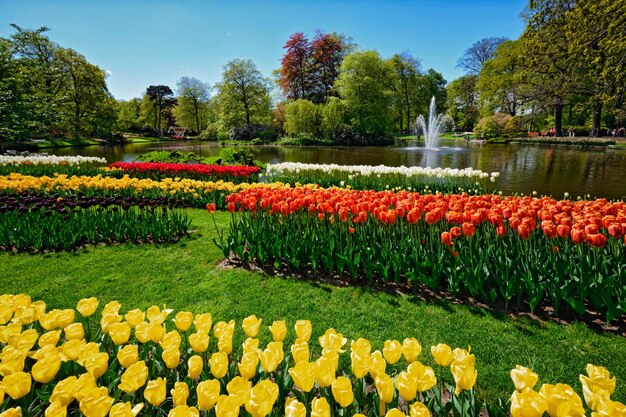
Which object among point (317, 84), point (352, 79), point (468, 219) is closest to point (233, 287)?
point (468, 219)

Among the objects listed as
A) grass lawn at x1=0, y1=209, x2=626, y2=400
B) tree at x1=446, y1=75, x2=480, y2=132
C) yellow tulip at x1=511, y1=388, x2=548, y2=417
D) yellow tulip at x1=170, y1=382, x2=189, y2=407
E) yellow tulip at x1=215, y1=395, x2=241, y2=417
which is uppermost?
tree at x1=446, y1=75, x2=480, y2=132

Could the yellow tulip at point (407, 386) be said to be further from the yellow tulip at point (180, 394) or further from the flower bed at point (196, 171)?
the flower bed at point (196, 171)

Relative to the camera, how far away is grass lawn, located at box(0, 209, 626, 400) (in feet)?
9.32

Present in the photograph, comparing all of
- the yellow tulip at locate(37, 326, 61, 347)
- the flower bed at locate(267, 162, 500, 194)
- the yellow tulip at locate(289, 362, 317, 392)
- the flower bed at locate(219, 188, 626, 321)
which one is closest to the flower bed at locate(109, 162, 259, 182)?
the flower bed at locate(267, 162, 500, 194)

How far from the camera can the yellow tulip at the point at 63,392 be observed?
4.61ft

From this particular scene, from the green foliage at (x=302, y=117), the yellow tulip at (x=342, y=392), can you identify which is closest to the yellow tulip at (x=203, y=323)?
the yellow tulip at (x=342, y=392)

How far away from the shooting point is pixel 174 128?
7688 cm

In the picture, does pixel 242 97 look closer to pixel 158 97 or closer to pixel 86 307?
pixel 158 97

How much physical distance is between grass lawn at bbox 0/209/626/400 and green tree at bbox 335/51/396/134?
113ft

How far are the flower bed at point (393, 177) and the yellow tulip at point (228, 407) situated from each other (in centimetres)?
768

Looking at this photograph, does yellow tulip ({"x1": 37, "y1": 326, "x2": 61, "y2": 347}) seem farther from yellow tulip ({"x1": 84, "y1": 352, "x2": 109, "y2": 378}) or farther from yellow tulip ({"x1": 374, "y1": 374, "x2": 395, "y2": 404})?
yellow tulip ({"x1": 374, "y1": 374, "x2": 395, "y2": 404})

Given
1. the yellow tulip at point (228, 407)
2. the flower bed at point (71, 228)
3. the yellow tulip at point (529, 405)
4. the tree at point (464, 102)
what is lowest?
the flower bed at point (71, 228)

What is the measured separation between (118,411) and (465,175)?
9.51 metres

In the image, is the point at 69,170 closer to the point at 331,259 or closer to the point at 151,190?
the point at 151,190
